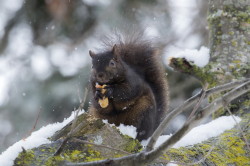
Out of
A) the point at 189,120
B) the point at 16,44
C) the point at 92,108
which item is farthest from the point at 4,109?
the point at 189,120

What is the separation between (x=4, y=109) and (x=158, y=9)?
161cm

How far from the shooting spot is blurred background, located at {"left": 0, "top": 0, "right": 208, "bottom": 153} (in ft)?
11.4

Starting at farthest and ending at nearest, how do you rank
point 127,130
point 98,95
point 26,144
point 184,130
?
point 98,95, point 127,130, point 26,144, point 184,130

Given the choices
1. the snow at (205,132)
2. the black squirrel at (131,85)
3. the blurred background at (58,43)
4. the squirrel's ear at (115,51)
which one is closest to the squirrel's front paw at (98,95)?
the black squirrel at (131,85)

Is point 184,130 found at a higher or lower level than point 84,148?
lower

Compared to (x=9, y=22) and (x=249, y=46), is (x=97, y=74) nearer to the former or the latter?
(x=249, y=46)

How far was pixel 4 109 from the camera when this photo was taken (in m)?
3.57

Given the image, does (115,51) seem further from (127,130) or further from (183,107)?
(183,107)

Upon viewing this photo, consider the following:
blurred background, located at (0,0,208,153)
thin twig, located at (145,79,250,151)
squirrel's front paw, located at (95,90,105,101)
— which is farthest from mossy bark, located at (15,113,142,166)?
blurred background, located at (0,0,208,153)

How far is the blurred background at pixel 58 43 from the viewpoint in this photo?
3477mm

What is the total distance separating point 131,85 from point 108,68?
19cm

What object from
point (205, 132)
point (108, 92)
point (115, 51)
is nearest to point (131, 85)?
point (108, 92)

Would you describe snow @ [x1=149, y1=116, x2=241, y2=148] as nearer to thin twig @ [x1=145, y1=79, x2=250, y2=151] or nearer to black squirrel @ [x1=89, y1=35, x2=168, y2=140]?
black squirrel @ [x1=89, y1=35, x2=168, y2=140]

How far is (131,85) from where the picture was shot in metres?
2.48
